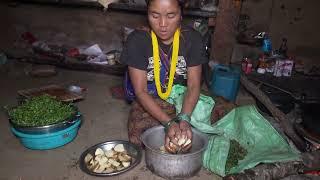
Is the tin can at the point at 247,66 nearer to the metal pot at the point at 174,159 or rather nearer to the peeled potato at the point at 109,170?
the metal pot at the point at 174,159

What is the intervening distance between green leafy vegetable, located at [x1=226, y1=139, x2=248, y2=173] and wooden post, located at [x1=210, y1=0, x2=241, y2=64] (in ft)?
6.07

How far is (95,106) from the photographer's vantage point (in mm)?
3873

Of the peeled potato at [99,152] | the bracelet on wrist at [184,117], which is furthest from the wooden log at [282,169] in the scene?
the peeled potato at [99,152]

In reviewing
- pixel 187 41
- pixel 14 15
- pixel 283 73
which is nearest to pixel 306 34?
pixel 283 73

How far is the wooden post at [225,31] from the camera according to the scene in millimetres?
4164

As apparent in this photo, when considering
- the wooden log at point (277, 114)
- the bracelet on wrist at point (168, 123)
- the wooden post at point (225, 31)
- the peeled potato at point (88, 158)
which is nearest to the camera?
the bracelet on wrist at point (168, 123)

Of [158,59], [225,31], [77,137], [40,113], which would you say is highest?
[225,31]

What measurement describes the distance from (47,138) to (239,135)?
167 cm

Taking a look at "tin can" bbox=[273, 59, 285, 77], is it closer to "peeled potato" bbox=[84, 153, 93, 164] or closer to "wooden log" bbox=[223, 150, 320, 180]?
"wooden log" bbox=[223, 150, 320, 180]

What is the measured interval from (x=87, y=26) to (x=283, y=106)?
325cm

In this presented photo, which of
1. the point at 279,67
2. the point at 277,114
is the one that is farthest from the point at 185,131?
the point at 279,67

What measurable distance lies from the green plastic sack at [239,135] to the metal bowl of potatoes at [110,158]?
1.79 ft

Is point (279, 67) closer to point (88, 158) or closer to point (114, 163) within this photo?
point (114, 163)

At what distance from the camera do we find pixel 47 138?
2.79m
